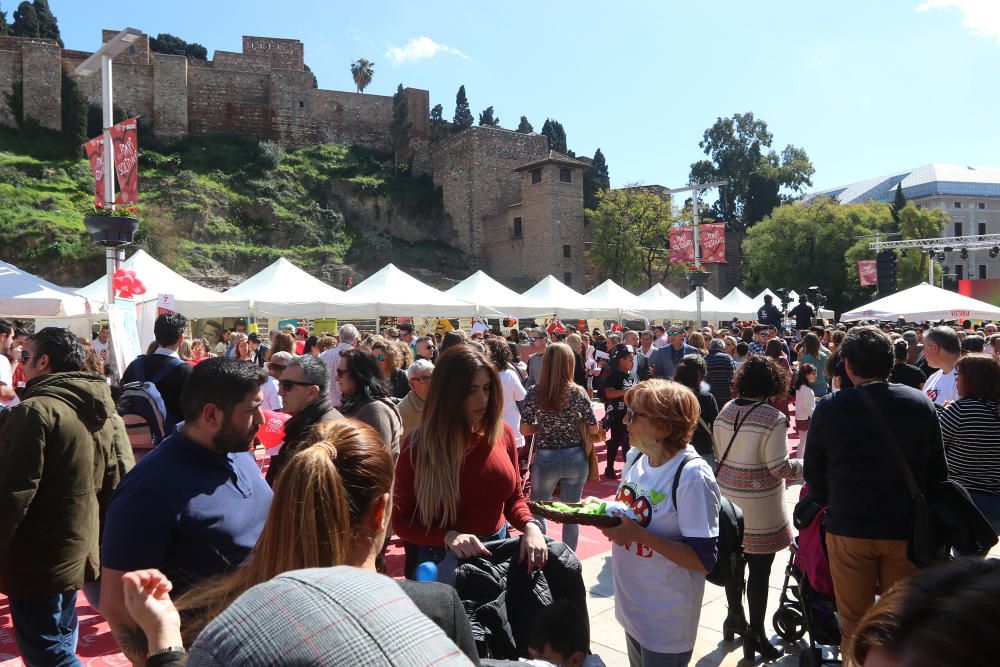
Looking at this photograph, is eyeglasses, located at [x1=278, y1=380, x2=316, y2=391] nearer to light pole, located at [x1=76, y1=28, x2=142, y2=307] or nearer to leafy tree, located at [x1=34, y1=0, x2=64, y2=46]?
light pole, located at [x1=76, y1=28, x2=142, y2=307]

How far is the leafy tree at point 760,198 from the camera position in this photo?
5412 cm

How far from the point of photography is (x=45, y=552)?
9.39 feet

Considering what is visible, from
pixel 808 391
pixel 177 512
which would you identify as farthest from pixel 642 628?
pixel 808 391

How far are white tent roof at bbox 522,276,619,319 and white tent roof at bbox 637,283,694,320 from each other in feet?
6.89

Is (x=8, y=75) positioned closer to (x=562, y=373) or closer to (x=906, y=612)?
(x=562, y=373)

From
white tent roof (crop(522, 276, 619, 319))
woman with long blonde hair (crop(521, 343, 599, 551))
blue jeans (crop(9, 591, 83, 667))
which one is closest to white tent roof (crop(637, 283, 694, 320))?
white tent roof (crop(522, 276, 619, 319))

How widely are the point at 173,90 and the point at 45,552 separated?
51.5 metres

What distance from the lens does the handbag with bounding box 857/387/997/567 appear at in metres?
2.77

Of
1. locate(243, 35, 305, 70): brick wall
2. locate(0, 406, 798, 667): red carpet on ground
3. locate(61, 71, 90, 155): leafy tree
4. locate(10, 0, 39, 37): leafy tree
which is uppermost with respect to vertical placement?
locate(10, 0, 39, 37): leafy tree

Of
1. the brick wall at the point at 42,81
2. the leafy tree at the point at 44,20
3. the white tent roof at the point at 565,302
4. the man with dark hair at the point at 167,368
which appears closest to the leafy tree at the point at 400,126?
the brick wall at the point at 42,81

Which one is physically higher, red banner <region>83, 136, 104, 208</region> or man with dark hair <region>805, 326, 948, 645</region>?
red banner <region>83, 136, 104, 208</region>

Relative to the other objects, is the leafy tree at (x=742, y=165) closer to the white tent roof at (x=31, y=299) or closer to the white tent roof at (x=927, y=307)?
the white tent roof at (x=927, y=307)

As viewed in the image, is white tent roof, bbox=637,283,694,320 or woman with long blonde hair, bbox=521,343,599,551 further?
white tent roof, bbox=637,283,694,320

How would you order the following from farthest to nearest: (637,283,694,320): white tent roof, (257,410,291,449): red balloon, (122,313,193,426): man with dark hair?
(637,283,694,320): white tent roof → (122,313,193,426): man with dark hair → (257,410,291,449): red balloon
